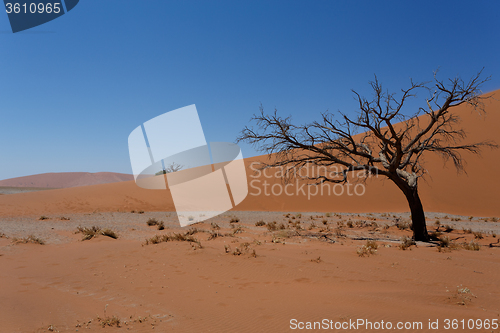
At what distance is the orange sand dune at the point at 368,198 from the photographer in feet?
79.5

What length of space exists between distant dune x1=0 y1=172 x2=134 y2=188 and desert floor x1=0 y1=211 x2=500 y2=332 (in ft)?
541

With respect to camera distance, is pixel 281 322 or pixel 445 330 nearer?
pixel 445 330

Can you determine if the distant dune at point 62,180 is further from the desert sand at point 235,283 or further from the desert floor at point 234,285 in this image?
the desert floor at point 234,285

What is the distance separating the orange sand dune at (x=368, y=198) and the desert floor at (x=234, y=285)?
15.0 metres

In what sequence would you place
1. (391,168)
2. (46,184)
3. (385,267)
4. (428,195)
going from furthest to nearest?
(46,184) < (428,195) < (391,168) < (385,267)

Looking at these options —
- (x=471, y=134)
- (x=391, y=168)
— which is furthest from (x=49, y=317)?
(x=471, y=134)

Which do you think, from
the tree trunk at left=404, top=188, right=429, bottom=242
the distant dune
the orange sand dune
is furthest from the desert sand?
the distant dune

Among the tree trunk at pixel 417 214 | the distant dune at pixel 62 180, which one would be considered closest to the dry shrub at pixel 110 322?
the tree trunk at pixel 417 214

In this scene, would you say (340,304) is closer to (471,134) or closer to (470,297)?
(470,297)

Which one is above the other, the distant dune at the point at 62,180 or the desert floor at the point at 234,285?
the distant dune at the point at 62,180

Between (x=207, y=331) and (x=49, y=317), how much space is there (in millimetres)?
2344

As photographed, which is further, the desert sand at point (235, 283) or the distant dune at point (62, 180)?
the distant dune at point (62, 180)

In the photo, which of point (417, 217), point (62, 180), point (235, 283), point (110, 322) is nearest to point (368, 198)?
point (417, 217)

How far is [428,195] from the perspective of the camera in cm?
2658
